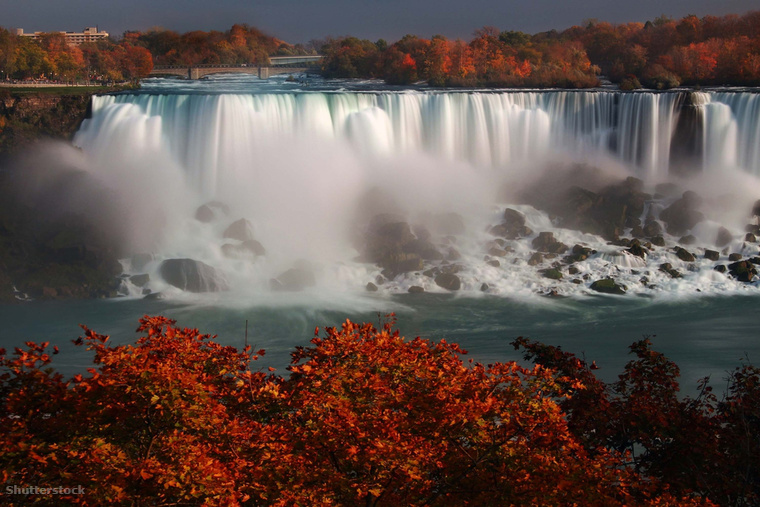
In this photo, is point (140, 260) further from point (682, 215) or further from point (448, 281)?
point (682, 215)

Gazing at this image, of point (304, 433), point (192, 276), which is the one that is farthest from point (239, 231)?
point (304, 433)

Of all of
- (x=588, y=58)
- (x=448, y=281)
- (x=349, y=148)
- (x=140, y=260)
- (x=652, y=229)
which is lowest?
(x=448, y=281)

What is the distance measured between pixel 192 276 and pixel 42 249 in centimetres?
590

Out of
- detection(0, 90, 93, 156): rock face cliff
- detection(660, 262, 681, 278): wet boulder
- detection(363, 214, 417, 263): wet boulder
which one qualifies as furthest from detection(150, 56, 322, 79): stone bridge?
detection(660, 262, 681, 278): wet boulder

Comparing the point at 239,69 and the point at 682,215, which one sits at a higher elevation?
the point at 239,69

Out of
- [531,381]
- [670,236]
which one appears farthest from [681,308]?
[531,381]

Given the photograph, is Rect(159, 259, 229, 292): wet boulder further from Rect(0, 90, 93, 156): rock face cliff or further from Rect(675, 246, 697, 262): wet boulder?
Rect(675, 246, 697, 262): wet boulder

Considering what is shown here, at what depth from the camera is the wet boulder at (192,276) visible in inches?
972

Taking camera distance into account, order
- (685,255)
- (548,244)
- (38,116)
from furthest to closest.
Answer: (38,116), (548,244), (685,255)

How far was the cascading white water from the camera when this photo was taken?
29812mm

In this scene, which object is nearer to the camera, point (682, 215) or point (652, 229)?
point (652, 229)

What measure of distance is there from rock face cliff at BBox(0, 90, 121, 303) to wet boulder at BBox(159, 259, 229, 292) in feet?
5.97

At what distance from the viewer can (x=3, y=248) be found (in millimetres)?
25969

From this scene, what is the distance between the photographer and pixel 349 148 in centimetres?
3319
